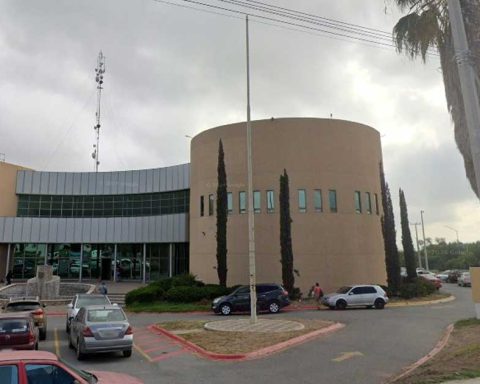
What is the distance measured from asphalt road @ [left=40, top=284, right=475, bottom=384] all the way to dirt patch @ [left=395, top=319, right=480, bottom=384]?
797 mm

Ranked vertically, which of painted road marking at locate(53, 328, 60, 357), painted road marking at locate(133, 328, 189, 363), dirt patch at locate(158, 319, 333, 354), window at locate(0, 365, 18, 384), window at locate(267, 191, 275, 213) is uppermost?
window at locate(267, 191, 275, 213)

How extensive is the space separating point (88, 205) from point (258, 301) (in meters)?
28.4

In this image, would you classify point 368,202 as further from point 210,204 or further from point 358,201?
point 210,204

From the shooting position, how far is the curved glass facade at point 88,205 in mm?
46094

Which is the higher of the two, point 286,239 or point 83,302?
point 286,239

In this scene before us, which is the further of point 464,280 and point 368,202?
point 464,280

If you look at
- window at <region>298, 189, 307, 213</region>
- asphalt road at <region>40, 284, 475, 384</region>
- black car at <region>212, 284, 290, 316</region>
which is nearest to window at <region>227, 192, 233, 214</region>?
window at <region>298, 189, 307, 213</region>

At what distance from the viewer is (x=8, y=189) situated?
149 feet

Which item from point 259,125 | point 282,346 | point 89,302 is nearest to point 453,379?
point 282,346

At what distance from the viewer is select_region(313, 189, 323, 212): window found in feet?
105

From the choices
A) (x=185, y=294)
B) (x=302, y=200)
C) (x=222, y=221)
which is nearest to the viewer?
(x=185, y=294)

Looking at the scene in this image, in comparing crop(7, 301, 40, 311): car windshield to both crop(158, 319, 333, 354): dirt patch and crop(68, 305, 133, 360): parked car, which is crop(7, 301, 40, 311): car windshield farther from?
crop(68, 305, 133, 360): parked car

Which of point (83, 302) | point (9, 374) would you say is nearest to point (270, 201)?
point (83, 302)

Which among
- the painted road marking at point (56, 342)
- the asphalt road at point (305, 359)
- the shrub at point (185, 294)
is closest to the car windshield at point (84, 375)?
the asphalt road at point (305, 359)
